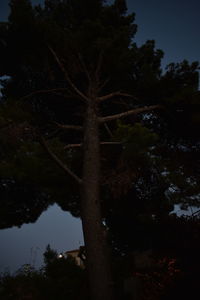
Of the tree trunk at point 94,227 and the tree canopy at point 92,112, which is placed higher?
the tree canopy at point 92,112

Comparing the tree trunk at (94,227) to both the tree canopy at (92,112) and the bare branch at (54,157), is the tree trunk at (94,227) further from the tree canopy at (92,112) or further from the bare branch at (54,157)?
the bare branch at (54,157)

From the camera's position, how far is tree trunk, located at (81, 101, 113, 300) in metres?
5.93

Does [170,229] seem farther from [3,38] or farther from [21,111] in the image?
[3,38]

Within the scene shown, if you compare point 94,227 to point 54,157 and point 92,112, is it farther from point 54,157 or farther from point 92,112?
point 92,112

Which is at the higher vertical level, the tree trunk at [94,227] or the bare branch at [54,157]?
the bare branch at [54,157]

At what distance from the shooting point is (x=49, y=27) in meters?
8.20

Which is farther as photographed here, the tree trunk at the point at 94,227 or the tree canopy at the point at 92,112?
the tree canopy at the point at 92,112

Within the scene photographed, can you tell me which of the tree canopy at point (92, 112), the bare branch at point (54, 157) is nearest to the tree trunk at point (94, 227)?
the tree canopy at point (92, 112)

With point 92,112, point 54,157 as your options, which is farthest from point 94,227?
point 92,112

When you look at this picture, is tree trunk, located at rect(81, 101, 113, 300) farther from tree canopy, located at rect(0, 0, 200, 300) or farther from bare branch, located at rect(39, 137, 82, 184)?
bare branch, located at rect(39, 137, 82, 184)

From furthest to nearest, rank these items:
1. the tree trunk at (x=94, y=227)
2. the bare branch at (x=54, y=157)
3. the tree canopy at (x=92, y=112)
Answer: the tree canopy at (x=92, y=112) → the bare branch at (x=54, y=157) → the tree trunk at (x=94, y=227)

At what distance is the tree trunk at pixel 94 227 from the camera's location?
5.93 metres

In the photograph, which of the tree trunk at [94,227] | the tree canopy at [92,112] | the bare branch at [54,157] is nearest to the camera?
the tree trunk at [94,227]

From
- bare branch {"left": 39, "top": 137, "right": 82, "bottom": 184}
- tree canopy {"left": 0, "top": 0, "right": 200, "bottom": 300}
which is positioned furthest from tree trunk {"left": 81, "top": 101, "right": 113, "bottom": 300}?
bare branch {"left": 39, "top": 137, "right": 82, "bottom": 184}
